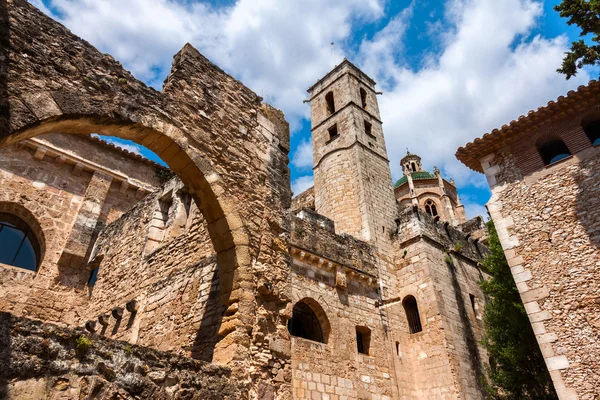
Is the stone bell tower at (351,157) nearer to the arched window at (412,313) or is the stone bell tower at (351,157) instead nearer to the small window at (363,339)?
the arched window at (412,313)

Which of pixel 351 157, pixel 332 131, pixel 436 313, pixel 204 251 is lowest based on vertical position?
pixel 204 251

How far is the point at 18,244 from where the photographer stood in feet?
38.5

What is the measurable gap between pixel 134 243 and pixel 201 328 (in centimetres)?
543

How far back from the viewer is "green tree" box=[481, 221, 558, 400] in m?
9.77

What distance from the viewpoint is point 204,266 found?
7.64 metres

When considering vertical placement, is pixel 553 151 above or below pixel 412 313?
above

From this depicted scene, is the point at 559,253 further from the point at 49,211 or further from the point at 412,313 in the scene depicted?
the point at 49,211

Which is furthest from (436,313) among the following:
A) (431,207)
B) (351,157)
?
(431,207)

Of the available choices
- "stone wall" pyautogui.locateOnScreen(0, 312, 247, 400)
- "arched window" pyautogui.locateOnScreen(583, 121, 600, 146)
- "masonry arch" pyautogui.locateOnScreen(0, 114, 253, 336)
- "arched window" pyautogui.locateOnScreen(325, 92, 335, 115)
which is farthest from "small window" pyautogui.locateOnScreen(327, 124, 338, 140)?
"stone wall" pyautogui.locateOnScreen(0, 312, 247, 400)

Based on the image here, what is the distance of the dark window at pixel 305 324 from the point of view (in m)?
10.0

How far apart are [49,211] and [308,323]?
872 centimetres

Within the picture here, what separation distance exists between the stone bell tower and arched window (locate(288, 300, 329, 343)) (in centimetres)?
393

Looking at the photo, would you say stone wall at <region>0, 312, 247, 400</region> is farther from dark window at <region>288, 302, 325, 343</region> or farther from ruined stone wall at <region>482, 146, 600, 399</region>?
ruined stone wall at <region>482, 146, 600, 399</region>

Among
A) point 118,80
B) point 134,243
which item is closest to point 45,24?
point 118,80
